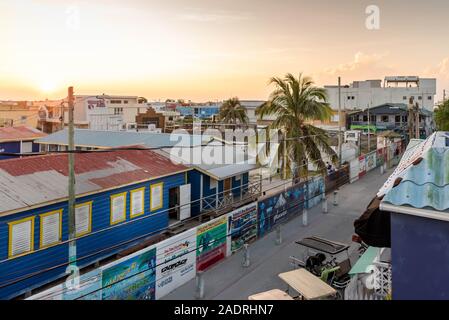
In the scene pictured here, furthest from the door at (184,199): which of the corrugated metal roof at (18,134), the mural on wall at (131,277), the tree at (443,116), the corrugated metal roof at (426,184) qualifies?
the corrugated metal roof at (18,134)

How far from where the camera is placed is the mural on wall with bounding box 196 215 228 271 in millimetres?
14586

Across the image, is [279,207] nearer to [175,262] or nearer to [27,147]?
[175,262]

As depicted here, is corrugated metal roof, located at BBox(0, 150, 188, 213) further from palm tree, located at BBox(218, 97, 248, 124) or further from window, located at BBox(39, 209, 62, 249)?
palm tree, located at BBox(218, 97, 248, 124)

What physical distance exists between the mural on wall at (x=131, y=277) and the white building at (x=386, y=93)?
236 ft

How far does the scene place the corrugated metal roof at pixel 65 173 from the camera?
572 inches

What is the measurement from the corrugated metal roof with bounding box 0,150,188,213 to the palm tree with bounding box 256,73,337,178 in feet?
20.7

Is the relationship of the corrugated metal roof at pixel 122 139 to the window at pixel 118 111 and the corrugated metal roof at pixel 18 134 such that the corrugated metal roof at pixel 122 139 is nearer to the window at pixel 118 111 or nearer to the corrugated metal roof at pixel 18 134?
the corrugated metal roof at pixel 18 134

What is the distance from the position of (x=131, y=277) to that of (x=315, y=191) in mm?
15862

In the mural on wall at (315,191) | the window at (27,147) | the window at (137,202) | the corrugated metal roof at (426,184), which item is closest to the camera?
the corrugated metal roof at (426,184)

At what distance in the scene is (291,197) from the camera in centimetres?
2198

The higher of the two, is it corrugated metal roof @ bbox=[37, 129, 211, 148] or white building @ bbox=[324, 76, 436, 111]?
white building @ bbox=[324, 76, 436, 111]

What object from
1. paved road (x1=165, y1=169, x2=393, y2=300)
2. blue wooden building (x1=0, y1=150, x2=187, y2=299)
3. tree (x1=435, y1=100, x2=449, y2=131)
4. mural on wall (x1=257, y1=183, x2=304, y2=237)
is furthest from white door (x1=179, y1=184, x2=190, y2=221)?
tree (x1=435, y1=100, x2=449, y2=131)
